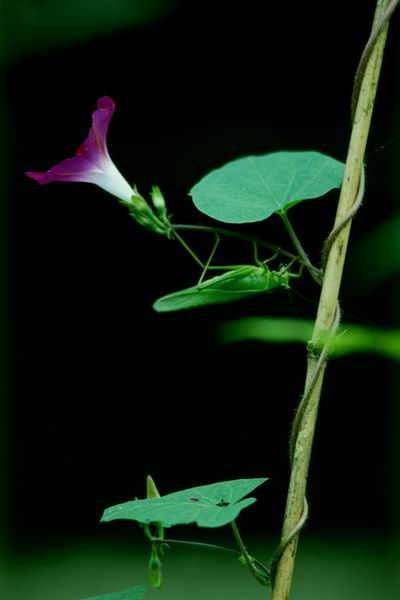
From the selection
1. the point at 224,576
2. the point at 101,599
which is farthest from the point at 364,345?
the point at 224,576

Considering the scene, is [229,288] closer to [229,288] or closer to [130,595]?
[229,288]

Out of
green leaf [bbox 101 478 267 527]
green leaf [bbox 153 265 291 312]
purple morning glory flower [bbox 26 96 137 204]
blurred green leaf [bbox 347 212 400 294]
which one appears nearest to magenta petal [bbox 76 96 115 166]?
purple morning glory flower [bbox 26 96 137 204]

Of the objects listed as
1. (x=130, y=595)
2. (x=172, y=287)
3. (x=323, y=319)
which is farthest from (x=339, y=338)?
(x=172, y=287)

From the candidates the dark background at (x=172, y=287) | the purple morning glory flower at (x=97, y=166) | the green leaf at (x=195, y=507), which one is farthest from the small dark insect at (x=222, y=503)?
the dark background at (x=172, y=287)

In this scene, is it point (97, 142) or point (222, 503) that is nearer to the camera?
point (222, 503)

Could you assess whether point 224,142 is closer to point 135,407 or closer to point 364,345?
point 135,407

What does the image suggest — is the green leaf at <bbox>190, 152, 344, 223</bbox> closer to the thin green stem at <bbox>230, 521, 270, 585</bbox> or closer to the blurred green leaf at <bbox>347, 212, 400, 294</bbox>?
the thin green stem at <bbox>230, 521, 270, 585</bbox>

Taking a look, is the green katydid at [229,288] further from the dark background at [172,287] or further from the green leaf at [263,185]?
the dark background at [172,287]
